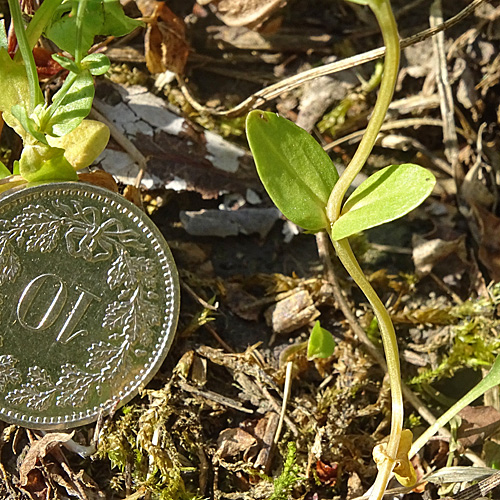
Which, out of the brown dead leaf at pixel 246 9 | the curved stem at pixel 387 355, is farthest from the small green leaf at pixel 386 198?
the brown dead leaf at pixel 246 9

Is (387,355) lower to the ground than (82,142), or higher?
lower

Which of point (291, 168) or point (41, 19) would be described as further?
point (41, 19)

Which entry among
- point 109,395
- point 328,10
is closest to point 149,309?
point 109,395

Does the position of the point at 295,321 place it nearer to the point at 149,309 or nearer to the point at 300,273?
the point at 300,273

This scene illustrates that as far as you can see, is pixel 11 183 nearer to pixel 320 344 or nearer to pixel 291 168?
pixel 291 168

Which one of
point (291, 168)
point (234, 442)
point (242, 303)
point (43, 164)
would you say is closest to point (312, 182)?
point (291, 168)
